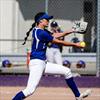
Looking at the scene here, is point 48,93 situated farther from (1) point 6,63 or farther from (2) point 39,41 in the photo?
(1) point 6,63

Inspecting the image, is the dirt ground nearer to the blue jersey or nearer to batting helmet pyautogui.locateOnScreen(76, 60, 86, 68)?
the blue jersey

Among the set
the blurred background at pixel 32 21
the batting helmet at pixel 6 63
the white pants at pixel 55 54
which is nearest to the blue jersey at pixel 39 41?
the white pants at pixel 55 54

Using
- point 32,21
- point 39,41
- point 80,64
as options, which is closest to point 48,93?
point 39,41

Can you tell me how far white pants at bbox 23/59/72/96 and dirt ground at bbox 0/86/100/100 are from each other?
189 centimetres

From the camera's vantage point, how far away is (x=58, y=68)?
9.66 metres

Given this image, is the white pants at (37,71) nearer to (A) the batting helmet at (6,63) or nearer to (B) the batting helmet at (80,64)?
(B) the batting helmet at (80,64)

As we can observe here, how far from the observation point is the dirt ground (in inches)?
453

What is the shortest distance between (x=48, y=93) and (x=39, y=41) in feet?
10.9

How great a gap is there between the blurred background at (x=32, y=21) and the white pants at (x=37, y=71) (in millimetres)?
8423

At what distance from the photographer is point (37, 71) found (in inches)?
367

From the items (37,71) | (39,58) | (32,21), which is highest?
(32,21)

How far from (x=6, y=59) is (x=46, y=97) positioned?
7.20 meters

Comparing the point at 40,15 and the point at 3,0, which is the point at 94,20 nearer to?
the point at 3,0

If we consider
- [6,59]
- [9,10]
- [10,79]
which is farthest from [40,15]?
[9,10]
